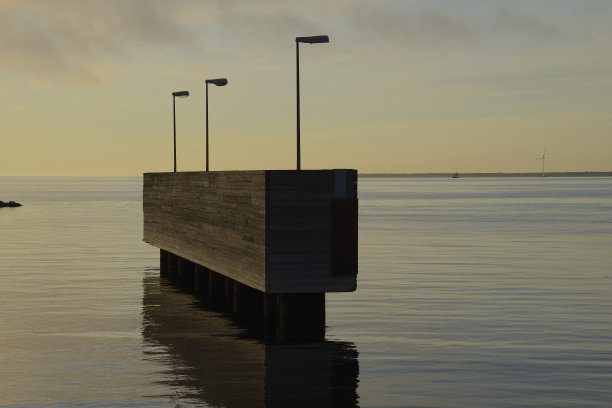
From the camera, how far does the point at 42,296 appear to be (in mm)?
35250

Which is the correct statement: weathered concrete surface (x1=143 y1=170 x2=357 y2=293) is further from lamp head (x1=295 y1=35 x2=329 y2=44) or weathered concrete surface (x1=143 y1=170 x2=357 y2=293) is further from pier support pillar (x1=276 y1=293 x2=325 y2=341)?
lamp head (x1=295 y1=35 x2=329 y2=44)

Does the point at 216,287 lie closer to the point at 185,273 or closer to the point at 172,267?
the point at 185,273

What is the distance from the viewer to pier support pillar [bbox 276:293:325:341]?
25.7 meters

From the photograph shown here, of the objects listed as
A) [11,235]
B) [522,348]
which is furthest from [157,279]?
[11,235]

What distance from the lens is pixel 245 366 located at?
871 inches

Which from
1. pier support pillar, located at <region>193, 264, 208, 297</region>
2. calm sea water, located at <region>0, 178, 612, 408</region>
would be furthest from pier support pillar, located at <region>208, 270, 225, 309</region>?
pier support pillar, located at <region>193, 264, 208, 297</region>

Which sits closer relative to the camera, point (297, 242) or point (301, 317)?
point (297, 242)

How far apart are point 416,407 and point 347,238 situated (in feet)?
26.1

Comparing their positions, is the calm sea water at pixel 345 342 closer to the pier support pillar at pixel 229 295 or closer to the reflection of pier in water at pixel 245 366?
the reflection of pier in water at pixel 245 366

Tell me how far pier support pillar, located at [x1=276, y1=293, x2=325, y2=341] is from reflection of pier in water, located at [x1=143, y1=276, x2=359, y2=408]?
1.64ft

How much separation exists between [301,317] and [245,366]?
3.91m

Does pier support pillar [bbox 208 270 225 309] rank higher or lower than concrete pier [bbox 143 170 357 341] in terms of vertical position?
lower

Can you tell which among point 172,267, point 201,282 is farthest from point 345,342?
point 172,267

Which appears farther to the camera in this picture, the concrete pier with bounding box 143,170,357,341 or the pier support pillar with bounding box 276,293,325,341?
the pier support pillar with bounding box 276,293,325,341
